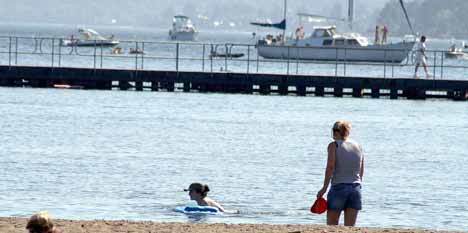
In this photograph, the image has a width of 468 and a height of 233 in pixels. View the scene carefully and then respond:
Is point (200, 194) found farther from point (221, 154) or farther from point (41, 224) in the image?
point (221, 154)

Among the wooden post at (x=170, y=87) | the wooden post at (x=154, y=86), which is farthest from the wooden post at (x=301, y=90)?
the wooden post at (x=154, y=86)

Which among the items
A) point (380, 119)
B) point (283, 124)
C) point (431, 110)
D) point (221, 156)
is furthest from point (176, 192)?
point (431, 110)

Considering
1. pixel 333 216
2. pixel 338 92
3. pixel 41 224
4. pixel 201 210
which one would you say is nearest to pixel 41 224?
pixel 41 224

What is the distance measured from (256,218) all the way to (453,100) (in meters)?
35.8

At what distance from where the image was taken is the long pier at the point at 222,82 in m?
58.3

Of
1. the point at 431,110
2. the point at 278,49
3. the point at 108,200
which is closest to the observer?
the point at 108,200

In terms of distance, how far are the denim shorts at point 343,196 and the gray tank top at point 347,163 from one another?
0.23ft

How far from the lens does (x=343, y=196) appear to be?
18.7 m

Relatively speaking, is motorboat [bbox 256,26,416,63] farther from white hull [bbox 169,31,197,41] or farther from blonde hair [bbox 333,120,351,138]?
white hull [bbox 169,31,197,41]

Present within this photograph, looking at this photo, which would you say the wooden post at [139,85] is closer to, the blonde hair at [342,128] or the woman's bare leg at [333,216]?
the woman's bare leg at [333,216]

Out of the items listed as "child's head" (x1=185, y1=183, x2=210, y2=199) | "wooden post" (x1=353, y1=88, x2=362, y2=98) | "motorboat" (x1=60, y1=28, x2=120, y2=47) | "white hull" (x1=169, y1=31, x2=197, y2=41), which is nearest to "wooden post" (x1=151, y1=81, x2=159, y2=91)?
"motorboat" (x1=60, y1=28, x2=120, y2=47)

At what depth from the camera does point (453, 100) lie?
60000mm

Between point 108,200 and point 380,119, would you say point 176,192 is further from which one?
point 380,119

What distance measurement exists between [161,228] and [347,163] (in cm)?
298
